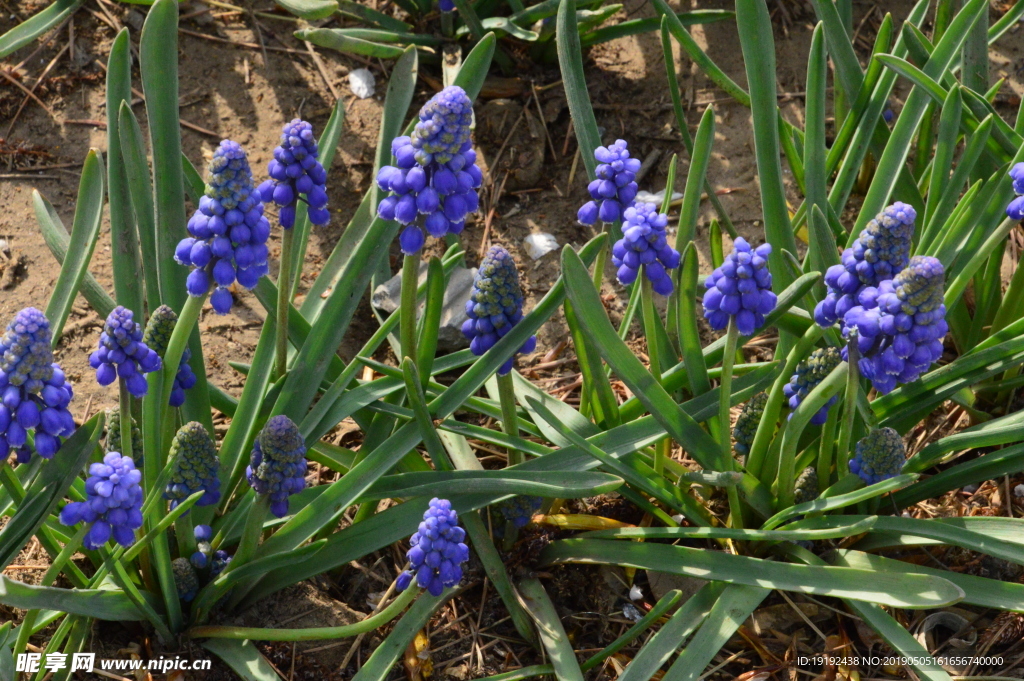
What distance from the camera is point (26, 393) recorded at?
2357 millimetres

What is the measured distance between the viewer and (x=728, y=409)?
9.66 ft

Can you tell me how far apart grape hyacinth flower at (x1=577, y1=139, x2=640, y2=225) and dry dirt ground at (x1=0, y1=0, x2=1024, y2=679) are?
4.74 feet

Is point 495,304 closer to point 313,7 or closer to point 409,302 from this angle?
point 409,302

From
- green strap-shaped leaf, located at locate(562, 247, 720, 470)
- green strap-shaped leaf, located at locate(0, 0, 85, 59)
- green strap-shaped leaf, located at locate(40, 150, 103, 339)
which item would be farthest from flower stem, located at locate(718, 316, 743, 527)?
green strap-shaped leaf, located at locate(0, 0, 85, 59)

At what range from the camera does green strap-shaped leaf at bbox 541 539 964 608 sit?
277 centimetres

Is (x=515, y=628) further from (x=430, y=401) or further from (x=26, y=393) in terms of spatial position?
(x=26, y=393)

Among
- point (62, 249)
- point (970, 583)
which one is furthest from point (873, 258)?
point (62, 249)

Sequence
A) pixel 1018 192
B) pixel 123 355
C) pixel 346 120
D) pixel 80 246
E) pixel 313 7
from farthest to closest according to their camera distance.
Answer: pixel 346 120 → pixel 313 7 → pixel 80 246 → pixel 1018 192 → pixel 123 355

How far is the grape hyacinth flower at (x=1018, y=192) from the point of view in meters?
3.05

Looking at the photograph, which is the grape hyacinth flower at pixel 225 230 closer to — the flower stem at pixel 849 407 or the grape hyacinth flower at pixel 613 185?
the grape hyacinth flower at pixel 613 185

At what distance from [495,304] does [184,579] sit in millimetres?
1419

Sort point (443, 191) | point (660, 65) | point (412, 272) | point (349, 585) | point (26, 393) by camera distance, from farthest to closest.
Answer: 1. point (660, 65)
2. point (349, 585)
3. point (412, 272)
4. point (443, 191)
5. point (26, 393)

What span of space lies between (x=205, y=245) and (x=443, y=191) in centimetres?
70

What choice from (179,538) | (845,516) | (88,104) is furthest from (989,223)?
(88,104)
